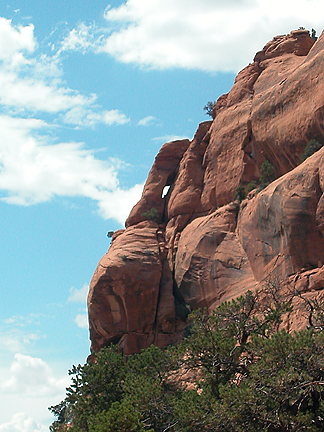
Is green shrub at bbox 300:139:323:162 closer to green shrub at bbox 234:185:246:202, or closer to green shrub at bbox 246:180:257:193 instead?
green shrub at bbox 246:180:257:193

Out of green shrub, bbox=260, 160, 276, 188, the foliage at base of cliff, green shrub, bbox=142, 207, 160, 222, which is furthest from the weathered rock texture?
the foliage at base of cliff

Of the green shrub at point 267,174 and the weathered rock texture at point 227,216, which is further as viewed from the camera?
the green shrub at point 267,174

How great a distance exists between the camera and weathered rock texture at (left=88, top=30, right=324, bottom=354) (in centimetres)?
3700

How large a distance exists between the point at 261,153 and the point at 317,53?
7.78 m

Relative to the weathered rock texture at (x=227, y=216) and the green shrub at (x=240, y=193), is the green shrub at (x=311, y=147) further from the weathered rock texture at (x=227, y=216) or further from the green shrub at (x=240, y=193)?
the green shrub at (x=240, y=193)

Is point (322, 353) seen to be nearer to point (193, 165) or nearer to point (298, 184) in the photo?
point (298, 184)

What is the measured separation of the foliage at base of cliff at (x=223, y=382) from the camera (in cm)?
2528

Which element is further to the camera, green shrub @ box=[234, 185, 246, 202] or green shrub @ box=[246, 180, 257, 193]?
green shrub @ box=[234, 185, 246, 202]

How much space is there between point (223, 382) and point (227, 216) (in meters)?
17.0

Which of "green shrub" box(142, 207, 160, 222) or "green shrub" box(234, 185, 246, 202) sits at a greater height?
"green shrub" box(142, 207, 160, 222)

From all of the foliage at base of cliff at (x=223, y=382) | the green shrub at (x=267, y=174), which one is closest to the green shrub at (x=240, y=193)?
the green shrub at (x=267, y=174)

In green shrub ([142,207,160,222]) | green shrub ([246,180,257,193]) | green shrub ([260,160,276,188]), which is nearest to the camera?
green shrub ([260,160,276,188])

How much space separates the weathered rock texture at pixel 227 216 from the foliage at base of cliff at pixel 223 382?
13.4ft

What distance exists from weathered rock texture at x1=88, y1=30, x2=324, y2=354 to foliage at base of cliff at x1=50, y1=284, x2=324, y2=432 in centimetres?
409
